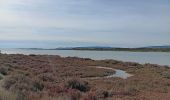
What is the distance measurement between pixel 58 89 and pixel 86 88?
3.97 metres

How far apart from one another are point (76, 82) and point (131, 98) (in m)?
5.02

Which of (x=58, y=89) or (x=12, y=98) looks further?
(x=58, y=89)

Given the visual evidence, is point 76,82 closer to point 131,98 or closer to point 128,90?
point 128,90

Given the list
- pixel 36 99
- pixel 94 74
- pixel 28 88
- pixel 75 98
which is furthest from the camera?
pixel 94 74

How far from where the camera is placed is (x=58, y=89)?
18.6 m

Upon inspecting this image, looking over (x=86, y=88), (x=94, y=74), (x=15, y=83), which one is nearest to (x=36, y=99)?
(x=15, y=83)

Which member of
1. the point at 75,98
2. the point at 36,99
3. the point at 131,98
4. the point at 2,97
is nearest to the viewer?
Result: the point at 2,97

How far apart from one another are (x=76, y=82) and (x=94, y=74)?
55.5 ft

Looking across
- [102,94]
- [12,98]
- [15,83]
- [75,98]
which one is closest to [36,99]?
[12,98]

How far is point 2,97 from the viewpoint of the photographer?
12.0 meters

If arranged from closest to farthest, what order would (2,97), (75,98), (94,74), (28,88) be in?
(2,97) → (75,98) → (28,88) → (94,74)

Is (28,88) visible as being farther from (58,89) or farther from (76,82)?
(76,82)

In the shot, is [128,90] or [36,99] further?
[128,90]

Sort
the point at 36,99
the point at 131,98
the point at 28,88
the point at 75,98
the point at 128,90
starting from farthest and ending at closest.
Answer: the point at 128,90
the point at 131,98
the point at 28,88
the point at 75,98
the point at 36,99
